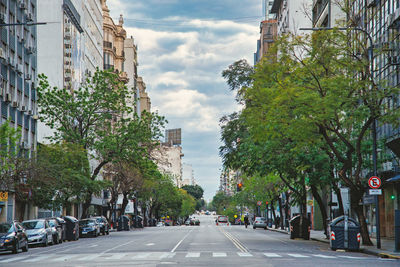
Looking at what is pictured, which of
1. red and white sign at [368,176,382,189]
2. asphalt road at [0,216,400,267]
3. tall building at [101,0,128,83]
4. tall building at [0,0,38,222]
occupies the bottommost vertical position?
asphalt road at [0,216,400,267]

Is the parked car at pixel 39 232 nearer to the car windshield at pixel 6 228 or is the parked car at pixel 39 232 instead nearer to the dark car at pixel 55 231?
the dark car at pixel 55 231

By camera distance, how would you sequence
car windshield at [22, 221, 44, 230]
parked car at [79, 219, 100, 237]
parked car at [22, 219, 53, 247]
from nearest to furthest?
parked car at [22, 219, 53, 247]
car windshield at [22, 221, 44, 230]
parked car at [79, 219, 100, 237]

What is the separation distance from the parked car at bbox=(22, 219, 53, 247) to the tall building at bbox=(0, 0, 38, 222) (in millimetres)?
8667

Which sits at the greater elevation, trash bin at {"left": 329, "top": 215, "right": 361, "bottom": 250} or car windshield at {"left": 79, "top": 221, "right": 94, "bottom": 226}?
car windshield at {"left": 79, "top": 221, "right": 94, "bottom": 226}

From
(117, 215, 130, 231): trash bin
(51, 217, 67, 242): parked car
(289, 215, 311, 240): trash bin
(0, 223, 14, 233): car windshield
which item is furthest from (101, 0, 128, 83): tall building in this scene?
(0, 223, 14, 233): car windshield

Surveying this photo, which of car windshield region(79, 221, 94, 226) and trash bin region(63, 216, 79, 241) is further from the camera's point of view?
car windshield region(79, 221, 94, 226)

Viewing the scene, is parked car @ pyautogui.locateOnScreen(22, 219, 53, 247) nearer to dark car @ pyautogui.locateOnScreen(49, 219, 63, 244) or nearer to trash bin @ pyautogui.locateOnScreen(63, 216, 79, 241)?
dark car @ pyautogui.locateOnScreen(49, 219, 63, 244)

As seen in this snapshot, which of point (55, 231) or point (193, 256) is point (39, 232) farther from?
point (193, 256)

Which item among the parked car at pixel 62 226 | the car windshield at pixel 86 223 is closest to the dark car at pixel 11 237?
the parked car at pixel 62 226

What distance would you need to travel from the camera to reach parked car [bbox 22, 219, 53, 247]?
36.2 meters

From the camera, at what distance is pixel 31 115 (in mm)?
56469

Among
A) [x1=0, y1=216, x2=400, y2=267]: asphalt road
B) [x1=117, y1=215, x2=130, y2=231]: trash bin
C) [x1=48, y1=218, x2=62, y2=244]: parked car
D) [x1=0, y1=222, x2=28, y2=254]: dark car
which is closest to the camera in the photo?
[x1=0, y1=216, x2=400, y2=267]: asphalt road

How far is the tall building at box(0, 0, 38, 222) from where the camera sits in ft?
160

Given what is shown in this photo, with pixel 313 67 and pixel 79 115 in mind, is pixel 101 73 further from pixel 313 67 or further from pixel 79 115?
pixel 313 67
